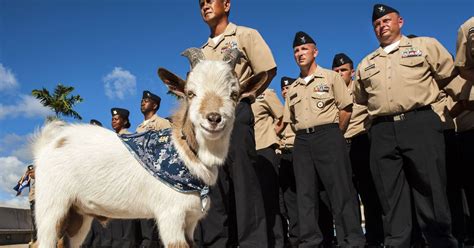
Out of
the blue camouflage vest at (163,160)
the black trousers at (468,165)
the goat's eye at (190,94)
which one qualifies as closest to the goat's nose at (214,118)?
the goat's eye at (190,94)

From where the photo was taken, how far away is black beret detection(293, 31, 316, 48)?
24.7 ft

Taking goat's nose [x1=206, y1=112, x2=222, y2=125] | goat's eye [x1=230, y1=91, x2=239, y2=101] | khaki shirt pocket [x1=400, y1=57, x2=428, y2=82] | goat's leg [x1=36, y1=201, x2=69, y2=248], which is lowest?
goat's leg [x1=36, y1=201, x2=69, y2=248]

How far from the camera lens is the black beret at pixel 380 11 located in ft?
20.6

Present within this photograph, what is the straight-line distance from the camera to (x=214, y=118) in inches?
156

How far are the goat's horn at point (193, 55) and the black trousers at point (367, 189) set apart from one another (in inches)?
167

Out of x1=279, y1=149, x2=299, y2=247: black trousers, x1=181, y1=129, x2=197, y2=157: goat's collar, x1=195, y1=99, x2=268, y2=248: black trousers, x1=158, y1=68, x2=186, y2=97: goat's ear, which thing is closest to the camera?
x1=181, y1=129, x2=197, y2=157: goat's collar

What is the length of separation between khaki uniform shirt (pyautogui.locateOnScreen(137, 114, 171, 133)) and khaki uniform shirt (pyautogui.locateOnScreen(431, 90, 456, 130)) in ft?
18.8

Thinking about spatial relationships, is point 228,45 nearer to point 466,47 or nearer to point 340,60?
point 466,47

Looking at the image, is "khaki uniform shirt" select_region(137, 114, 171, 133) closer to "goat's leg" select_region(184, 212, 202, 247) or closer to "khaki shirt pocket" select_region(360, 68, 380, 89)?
"khaki shirt pocket" select_region(360, 68, 380, 89)

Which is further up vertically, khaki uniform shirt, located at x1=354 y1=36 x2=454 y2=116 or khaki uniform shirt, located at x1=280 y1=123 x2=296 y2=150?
khaki uniform shirt, located at x1=354 y1=36 x2=454 y2=116

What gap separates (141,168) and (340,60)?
20.9 feet

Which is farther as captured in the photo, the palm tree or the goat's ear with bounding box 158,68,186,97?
the palm tree

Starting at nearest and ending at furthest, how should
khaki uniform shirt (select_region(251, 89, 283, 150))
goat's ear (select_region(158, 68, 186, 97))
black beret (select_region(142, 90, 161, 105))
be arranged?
goat's ear (select_region(158, 68, 186, 97)) < khaki uniform shirt (select_region(251, 89, 283, 150)) < black beret (select_region(142, 90, 161, 105))

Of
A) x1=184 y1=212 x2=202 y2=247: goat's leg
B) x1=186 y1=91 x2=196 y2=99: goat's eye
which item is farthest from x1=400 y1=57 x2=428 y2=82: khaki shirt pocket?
x1=184 y1=212 x2=202 y2=247: goat's leg
